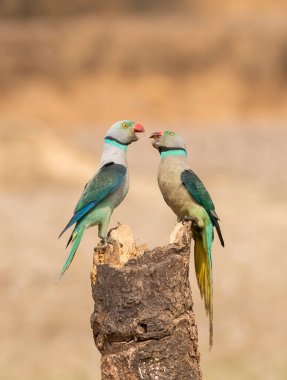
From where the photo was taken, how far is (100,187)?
900cm

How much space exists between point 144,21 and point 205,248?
4909cm

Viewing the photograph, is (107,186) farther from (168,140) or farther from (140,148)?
(140,148)

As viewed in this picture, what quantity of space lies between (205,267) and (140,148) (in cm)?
2628

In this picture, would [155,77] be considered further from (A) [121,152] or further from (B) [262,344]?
(A) [121,152]

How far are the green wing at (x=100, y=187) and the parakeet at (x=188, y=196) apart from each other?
308mm

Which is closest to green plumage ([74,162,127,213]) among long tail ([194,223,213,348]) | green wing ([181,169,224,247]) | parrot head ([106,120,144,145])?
parrot head ([106,120,144,145])

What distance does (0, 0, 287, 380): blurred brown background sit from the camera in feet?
62.3

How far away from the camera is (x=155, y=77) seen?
54.4 metres

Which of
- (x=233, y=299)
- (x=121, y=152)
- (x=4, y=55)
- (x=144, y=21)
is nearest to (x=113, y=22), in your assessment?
(x=144, y=21)

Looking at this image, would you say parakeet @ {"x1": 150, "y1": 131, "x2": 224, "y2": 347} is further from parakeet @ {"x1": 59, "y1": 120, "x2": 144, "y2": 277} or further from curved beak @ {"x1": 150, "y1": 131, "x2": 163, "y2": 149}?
parakeet @ {"x1": 59, "y1": 120, "x2": 144, "y2": 277}

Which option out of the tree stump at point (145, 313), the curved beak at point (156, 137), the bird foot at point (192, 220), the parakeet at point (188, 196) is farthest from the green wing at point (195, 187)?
the tree stump at point (145, 313)

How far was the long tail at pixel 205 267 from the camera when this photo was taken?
9.08 metres

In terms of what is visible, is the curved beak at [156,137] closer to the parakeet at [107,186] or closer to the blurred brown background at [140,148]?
the parakeet at [107,186]

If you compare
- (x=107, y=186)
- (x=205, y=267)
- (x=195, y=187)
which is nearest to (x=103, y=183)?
(x=107, y=186)
